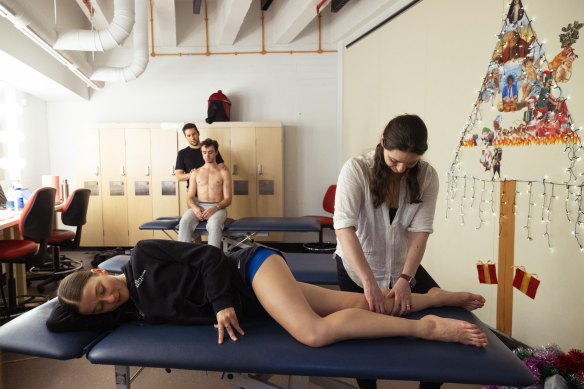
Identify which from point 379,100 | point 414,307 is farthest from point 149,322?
point 379,100

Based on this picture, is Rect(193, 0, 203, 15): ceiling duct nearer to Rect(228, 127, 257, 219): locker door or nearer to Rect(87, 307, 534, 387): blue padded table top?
Rect(228, 127, 257, 219): locker door

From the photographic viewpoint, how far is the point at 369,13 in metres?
3.81

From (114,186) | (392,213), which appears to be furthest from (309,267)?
(114,186)

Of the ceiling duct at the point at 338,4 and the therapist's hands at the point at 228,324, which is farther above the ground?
the ceiling duct at the point at 338,4

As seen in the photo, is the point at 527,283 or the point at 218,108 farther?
the point at 218,108

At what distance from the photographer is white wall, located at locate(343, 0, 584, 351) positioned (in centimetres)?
186

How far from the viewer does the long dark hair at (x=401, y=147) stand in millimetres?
1225

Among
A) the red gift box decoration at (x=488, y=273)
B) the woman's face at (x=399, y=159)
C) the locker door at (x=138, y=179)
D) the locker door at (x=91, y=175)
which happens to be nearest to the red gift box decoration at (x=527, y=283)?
the red gift box decoration at (x=488, y=273)

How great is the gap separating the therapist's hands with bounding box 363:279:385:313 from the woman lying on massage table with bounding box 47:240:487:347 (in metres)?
0.04

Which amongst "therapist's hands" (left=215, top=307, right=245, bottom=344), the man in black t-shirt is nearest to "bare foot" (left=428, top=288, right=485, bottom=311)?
"therapist's hands" (left=215, top=307, right=245, bottom=344)

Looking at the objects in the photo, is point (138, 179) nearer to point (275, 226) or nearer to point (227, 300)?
point (275, 226)

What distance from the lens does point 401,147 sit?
124 centimetres

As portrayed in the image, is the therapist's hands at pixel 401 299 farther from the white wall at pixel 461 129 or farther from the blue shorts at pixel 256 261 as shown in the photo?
the white wall at pixel 461 129

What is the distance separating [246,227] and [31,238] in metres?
1.59
